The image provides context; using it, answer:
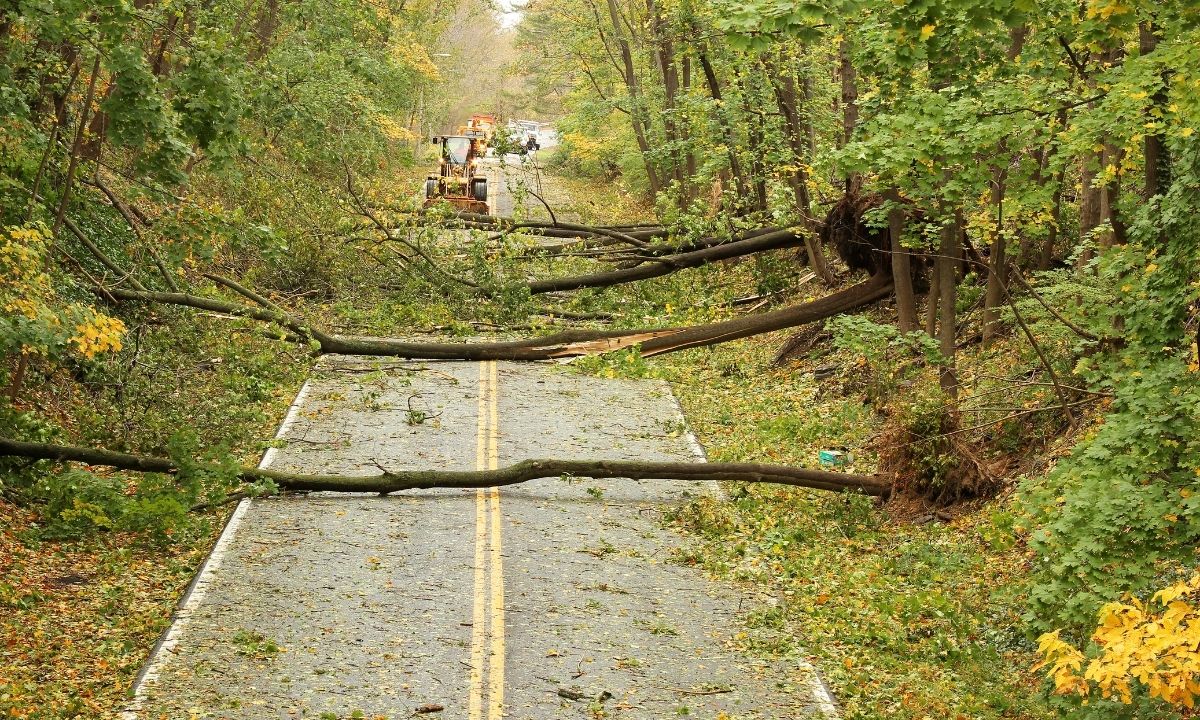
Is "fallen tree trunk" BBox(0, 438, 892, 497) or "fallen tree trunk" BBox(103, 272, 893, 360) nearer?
"fallen tree trunk" BBox(0, 438, 892, 497)

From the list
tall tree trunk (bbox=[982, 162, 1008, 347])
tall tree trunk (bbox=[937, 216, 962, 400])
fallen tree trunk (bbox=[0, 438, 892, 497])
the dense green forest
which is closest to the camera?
the dense green forest

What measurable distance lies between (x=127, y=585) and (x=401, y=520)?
304 centimetres

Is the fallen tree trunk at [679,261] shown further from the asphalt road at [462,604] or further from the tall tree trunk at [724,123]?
the asphalt road at [462,604]

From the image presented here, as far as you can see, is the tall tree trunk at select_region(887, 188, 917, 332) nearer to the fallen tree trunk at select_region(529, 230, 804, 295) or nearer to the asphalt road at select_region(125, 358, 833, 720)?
the asphalt road at select_region(125, 358, 833, 720)

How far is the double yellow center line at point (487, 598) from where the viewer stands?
9.23 meters

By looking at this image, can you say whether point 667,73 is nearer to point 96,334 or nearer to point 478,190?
point 478,190

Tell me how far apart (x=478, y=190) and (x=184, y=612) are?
2890 cm

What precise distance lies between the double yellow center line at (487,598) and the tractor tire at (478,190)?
2194cm

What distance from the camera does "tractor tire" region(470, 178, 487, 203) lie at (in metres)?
38.0

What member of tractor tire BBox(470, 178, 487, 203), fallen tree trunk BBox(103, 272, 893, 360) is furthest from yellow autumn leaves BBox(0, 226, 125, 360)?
tractor tire BBox(470, 178, 487, 203)

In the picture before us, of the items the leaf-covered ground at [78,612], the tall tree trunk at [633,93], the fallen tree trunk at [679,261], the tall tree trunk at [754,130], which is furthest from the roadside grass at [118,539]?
the tall tree trunk at [633,93]

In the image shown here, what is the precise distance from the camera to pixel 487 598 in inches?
438

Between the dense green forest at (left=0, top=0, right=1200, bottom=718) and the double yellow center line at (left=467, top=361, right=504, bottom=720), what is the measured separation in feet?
6.87

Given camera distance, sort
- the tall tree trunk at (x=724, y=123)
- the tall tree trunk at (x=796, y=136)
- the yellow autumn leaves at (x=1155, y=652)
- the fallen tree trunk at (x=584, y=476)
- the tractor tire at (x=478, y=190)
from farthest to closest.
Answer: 1. the tractor tire at (x=478, y=190)
2. the tall tree trunk at (x=724, y=123)
3. the tall tree trunk at (x=796, y=136)
4. the fallen tree trunk at (x=584, y=476)
5. the yellow autumn leaves at (x=1155, y=652)
